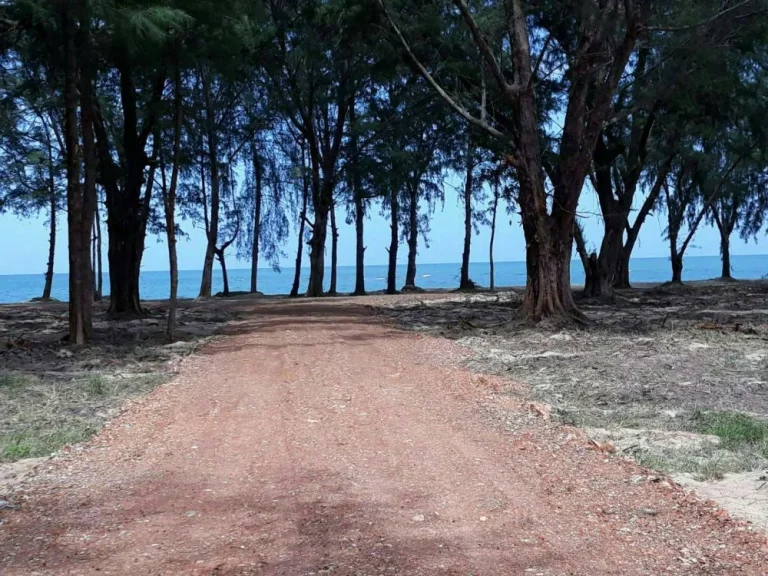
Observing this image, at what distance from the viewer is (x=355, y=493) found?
5262mm

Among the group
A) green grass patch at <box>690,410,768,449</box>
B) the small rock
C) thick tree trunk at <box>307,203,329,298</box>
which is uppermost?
thick tree trunk at <box>307,203,329,298</box>

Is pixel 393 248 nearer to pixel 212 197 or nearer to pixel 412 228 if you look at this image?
pixel 412 228

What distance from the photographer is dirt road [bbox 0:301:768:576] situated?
4.18 metres

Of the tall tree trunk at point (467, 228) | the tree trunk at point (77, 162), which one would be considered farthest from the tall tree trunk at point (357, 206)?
the tree trunk at point (77, 162)

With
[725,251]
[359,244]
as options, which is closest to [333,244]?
[359,244]

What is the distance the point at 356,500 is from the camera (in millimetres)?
5105

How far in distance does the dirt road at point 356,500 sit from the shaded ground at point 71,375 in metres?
0.51

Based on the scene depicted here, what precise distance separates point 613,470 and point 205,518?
3.01m

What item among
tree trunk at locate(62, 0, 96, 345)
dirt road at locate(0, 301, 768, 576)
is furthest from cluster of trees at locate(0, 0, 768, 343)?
dirt road at locate(0, 301, 768, 576)

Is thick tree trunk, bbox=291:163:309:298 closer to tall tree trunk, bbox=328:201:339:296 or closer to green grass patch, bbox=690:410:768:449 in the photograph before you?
tall tree trunk, bbox=328:201:339:296

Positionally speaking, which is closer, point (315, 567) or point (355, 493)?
point (315, 567)

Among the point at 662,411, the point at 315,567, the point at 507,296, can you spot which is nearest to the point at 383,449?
the point at 315,567

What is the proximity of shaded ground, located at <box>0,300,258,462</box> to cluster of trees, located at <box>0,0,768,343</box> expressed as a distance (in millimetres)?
1067

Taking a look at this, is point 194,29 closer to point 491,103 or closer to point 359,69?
point 491,103
